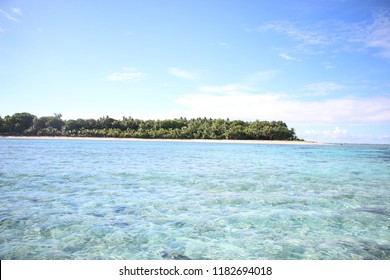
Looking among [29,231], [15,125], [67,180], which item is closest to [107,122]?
[15,125]

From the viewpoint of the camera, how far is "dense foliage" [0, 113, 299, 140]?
3105 inches

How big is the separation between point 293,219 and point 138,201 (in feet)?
14.5

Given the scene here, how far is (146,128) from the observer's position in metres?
89.5

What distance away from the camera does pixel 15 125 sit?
88000mm

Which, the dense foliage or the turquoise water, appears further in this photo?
the dense foliage

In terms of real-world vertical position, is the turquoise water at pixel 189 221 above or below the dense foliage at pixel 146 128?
below

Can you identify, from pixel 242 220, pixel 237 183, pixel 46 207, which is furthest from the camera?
pixel 237 183

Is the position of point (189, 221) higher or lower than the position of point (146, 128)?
lower

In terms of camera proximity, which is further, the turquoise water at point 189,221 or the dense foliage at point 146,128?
the dense foliage at point 146,128

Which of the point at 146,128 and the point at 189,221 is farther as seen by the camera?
the point at 146,128

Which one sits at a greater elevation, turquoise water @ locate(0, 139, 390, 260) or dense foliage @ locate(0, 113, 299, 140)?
dense foliage @ locate(0, 113, 299, 140)

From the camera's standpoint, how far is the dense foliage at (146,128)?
78.9 m
